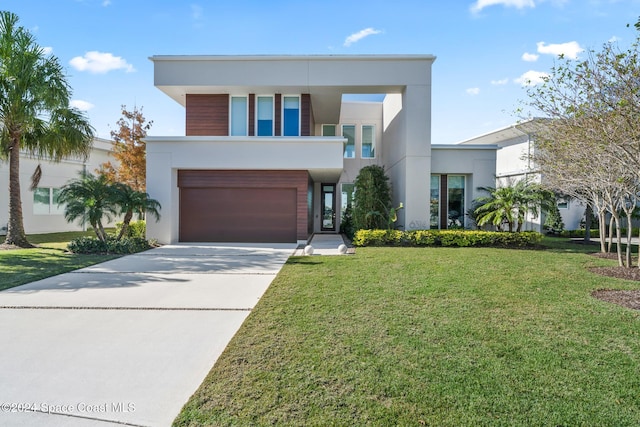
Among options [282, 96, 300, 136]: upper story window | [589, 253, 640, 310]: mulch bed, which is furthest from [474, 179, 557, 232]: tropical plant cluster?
[282, 96, 300, 136]: upper story window

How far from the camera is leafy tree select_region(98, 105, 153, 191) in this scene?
63.3 feet

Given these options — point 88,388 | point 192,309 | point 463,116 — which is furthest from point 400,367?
point 463,116

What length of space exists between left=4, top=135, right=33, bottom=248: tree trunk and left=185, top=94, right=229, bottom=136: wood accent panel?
580cm

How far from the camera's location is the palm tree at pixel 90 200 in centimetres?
1156

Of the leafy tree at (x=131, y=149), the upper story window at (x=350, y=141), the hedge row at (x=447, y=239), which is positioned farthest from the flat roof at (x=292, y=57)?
the hedge row at (x=447, y=239)

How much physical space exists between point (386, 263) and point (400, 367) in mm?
5719

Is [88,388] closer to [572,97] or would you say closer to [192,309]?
[192,309]

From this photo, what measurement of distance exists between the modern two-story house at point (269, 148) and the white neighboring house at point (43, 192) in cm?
742

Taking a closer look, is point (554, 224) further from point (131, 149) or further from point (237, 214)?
point (131, 149)

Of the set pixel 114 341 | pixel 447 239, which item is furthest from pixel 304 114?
pixel 114 341

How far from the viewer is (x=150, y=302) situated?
5.98 metres

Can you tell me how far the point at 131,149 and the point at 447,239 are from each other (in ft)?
53.3

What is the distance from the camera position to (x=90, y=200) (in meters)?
11.6

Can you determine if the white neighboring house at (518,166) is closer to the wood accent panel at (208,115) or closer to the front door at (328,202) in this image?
the front door at (328,202)
